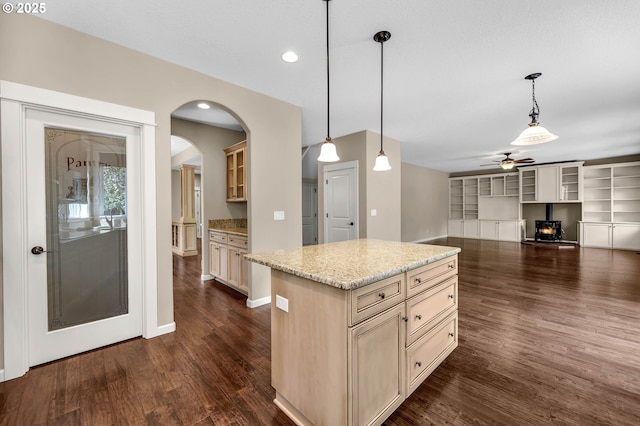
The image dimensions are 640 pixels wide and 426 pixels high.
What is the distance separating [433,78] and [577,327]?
3096 mm

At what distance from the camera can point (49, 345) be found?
2.21m

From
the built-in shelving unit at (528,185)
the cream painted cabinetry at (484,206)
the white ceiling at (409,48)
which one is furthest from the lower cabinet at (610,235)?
the white ceiling at (409,48)

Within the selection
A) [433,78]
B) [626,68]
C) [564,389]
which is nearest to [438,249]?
[564,389]

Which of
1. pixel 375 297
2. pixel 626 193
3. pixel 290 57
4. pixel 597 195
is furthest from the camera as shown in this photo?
pixel 597 195

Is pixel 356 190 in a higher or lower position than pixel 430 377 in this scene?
higher

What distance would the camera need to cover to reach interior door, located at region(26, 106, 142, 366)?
2158 millimetres

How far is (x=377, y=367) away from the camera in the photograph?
1486 mm

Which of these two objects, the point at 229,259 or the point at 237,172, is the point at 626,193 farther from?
the point at 229,259

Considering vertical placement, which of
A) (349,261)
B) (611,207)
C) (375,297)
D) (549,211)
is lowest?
(375,297)

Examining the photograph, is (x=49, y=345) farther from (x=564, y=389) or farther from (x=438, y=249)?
(x=564, y=389)

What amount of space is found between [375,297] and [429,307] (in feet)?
2.29

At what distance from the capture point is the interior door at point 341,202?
17.1 feet

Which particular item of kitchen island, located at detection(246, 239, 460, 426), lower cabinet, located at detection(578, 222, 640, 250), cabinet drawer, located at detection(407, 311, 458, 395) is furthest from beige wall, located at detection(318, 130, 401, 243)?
lower cabinet, located at detection(578, 222, 640, 250)

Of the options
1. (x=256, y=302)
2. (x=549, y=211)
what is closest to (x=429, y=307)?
(x=256, y=302)
